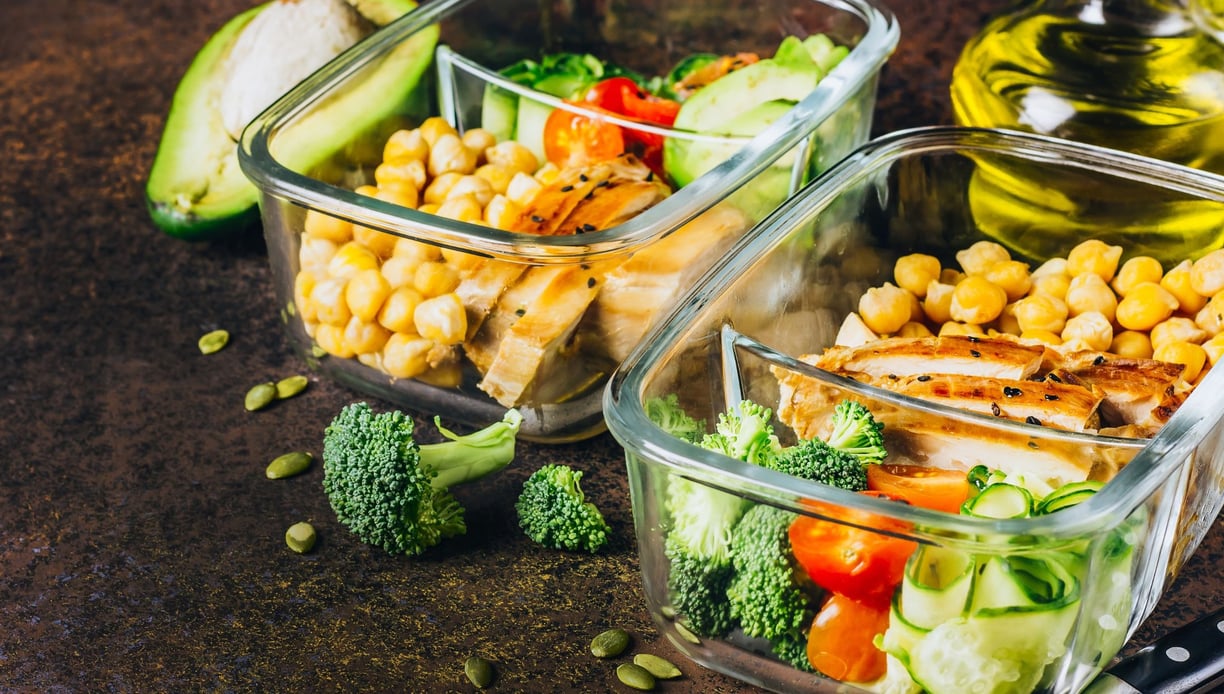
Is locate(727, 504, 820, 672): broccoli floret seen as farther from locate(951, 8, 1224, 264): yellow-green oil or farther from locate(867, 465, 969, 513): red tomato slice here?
locate(951, 8, 1224, 264): yellow-green oil

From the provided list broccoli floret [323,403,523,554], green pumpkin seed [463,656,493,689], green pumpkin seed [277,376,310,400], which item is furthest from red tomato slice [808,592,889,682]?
green pumpkin seed [277,376,310,400]

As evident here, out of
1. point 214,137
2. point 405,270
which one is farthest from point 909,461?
point 214,137

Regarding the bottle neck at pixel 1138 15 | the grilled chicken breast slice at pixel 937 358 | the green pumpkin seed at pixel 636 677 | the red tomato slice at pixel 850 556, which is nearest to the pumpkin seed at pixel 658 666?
the green pumpkin seed at pixel 636 677

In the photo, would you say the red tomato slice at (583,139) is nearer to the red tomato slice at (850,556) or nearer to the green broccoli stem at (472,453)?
the green broccoli stem at (472,453)

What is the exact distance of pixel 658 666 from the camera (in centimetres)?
130

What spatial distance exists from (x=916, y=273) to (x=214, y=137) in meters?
1.14

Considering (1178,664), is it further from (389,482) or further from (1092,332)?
(389,482)

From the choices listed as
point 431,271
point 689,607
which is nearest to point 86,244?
point 431,271

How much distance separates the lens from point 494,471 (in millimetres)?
1531

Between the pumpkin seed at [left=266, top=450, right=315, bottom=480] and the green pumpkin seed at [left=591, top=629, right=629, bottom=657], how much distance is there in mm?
479

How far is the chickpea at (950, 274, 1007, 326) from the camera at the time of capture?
1.58 meters

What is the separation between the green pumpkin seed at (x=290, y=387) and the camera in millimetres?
Result: 1736

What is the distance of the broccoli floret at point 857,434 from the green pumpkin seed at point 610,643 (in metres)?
0.30

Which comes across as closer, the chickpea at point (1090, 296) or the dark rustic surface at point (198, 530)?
the dark rustic surface at point (198, 530)
